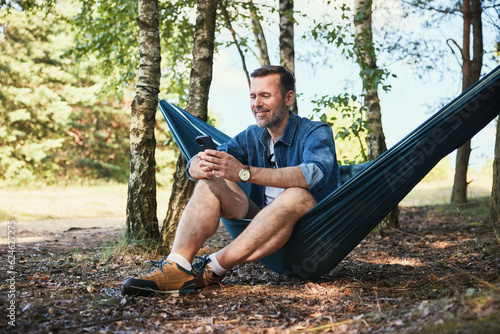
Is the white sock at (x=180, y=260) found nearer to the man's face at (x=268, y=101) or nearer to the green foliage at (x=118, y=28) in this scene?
the man's face at (x=268, y=101)

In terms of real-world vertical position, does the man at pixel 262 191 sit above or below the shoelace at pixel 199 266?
above

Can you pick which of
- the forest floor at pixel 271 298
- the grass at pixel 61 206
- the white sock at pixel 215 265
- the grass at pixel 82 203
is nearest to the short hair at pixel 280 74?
the white sock at pixel 215 265

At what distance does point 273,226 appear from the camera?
1847mm

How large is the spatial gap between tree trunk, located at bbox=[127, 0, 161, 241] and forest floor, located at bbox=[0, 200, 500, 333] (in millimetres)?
189

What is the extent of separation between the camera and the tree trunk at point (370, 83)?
3.79 metres

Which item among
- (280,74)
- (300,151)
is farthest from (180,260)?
(280,74)

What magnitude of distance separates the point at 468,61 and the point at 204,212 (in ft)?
18.2

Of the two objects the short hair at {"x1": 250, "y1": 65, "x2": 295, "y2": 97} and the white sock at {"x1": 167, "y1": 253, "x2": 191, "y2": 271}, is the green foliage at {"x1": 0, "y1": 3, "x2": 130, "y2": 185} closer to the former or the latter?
the short hair at {"x1": 250, "y1": 65, "x2": 295, "y2": 97}

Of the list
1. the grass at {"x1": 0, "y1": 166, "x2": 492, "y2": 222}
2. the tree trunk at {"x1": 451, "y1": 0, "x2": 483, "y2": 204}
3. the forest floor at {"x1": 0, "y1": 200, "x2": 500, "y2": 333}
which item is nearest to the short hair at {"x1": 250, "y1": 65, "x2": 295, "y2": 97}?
the forest floor at {"x1": 0, "y1": 200, "x2": 500, "y2": 333}

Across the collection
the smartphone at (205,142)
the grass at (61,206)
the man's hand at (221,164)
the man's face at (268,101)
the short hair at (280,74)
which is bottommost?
the grass at (61,206)

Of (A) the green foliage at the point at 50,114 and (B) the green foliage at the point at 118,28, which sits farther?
(A) the green foliage at the point at 50,114

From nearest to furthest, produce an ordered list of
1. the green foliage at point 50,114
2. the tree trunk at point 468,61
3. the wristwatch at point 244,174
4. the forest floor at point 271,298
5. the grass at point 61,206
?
1. the forest floor at point 271,298
2. the wristwatch at point 244,174
3. the tree trunk at point 468,61
4. the grass at point 61,206
5. the green foliage at point 50,114

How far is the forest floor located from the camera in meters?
1.37

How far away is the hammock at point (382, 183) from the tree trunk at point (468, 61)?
180 inches
